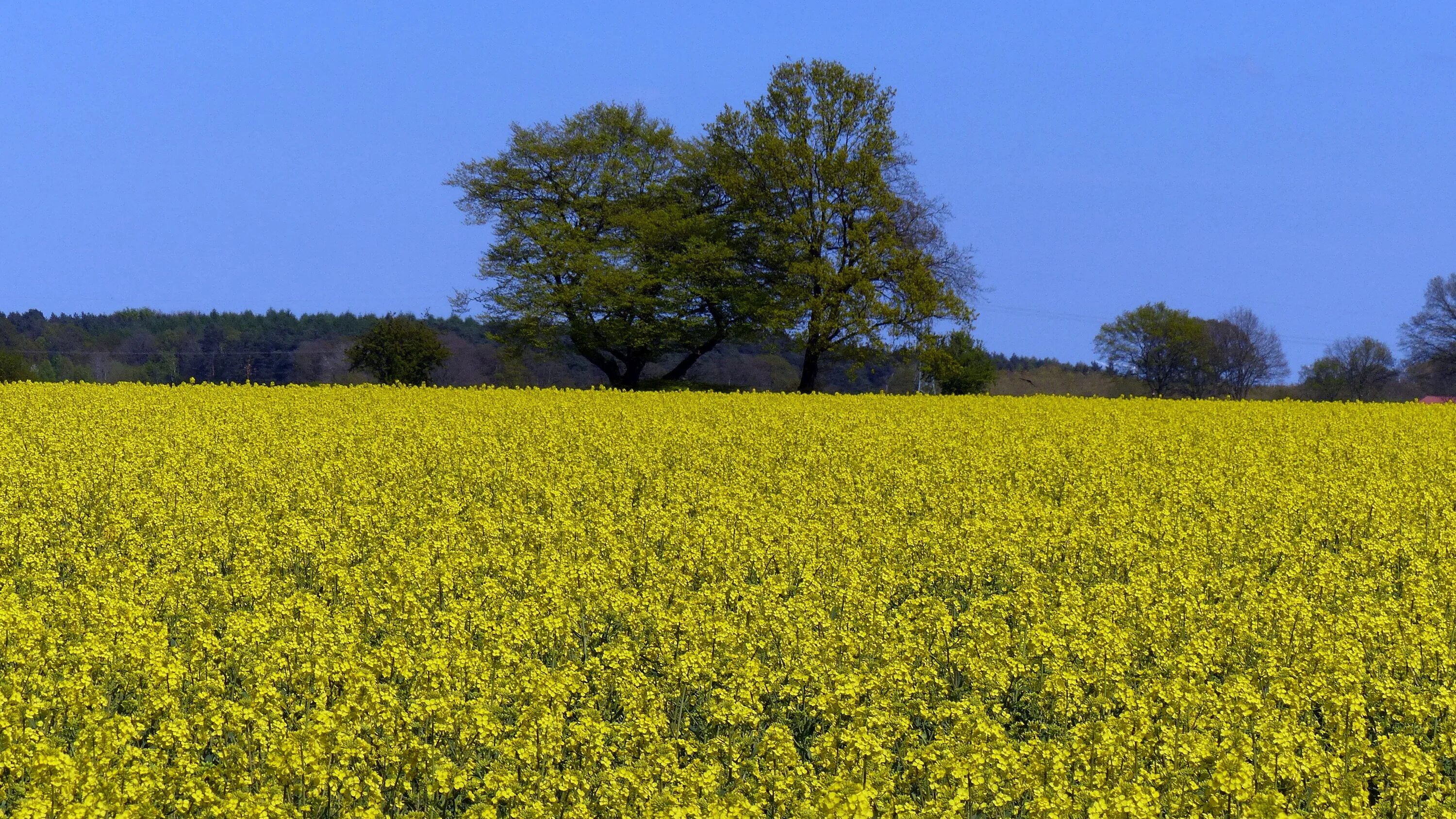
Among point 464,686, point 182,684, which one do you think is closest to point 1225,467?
point 464,686

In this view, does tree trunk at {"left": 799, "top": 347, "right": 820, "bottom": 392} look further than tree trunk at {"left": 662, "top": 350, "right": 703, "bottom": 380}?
No

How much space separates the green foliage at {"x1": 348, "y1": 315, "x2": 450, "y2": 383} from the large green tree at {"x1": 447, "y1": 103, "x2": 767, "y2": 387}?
2770 mm

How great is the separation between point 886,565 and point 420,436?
12131mm

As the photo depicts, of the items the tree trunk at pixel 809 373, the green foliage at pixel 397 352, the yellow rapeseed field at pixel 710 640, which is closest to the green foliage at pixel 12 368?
the green foliage at pixel 397 352

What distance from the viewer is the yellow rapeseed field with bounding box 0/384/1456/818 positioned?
21.7 ft

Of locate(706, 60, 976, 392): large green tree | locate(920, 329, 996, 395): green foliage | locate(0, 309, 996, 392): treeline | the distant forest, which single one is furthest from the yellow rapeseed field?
the distant forest

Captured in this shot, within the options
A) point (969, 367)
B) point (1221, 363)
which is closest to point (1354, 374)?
point (1221, 363)

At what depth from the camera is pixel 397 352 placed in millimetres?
56531

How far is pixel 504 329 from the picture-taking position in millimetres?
57719

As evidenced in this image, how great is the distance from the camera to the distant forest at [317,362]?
337ft

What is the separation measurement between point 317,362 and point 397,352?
60.4 metres

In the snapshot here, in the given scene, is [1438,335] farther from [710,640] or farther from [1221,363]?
[710,640]

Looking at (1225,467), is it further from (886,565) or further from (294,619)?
(294,619)

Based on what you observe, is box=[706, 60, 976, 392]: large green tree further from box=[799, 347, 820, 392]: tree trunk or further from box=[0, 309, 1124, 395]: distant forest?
box=[0, 309, 1124, 395]: distant forest
